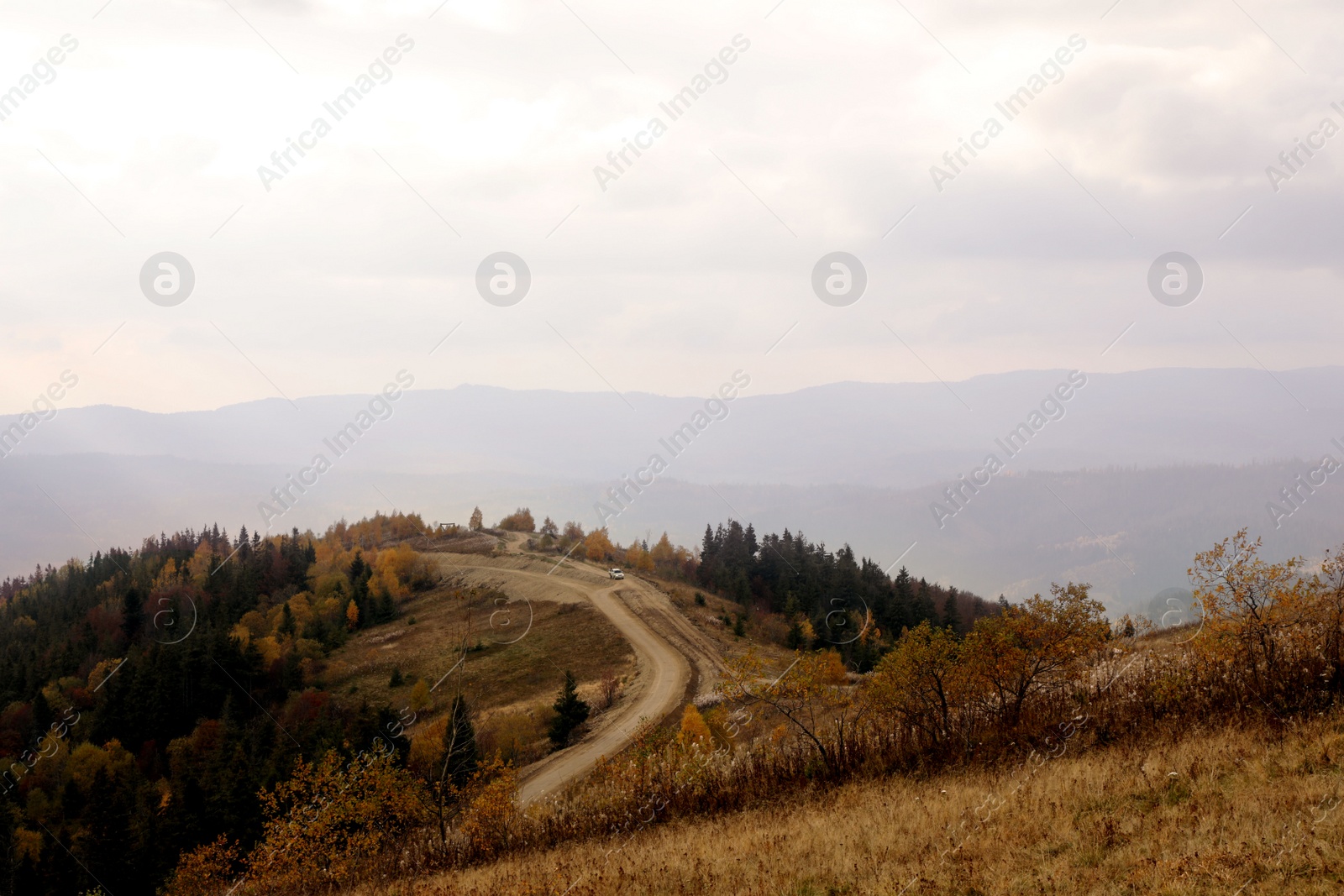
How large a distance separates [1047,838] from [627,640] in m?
57.3

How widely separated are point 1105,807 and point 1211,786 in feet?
5.80

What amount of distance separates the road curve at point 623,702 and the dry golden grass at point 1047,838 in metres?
18.9

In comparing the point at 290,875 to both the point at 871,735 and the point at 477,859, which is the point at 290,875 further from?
the point at 871,735

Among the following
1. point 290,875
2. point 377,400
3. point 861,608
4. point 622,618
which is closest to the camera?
point 290,875

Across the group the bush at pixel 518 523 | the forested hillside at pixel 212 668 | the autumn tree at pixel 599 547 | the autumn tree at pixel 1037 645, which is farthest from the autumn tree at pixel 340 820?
the bush at pixel 518 523

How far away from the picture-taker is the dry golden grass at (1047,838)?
10.0 m

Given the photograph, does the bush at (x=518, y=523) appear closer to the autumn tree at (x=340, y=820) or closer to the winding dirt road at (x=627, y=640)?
the winding dirt road at (x=627, y=640)

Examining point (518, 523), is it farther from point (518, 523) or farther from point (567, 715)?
point (567, 715)

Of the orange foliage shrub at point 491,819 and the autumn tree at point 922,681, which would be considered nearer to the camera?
the orange foliage shrub at point 491,819

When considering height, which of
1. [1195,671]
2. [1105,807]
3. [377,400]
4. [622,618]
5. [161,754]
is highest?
[377,400]

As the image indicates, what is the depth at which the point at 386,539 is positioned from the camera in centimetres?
14825

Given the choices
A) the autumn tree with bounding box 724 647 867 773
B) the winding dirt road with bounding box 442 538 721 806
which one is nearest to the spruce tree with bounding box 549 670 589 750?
the winding dirt road with bounding box 442 538 721 806

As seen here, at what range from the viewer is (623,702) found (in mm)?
53062

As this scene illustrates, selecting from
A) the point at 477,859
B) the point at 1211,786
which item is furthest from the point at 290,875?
the point at 1211,786
